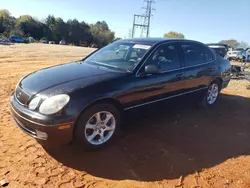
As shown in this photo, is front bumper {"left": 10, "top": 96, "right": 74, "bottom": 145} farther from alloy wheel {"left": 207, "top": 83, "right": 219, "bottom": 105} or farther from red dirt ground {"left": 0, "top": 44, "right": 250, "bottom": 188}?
alloy wheel {"left": 207, "top": 83, "right": 219, "bottom": 105}

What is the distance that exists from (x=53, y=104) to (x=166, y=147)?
192cm

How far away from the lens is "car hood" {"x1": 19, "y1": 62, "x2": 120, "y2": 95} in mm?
3462

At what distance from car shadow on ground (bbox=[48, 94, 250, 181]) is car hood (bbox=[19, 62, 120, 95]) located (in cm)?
86

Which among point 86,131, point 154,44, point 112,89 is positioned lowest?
point 86,131

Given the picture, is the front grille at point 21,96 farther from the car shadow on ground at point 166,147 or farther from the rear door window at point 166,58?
the rear door window at point 166,58

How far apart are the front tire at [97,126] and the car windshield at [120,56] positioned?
2.84 ft

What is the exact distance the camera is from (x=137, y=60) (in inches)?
165

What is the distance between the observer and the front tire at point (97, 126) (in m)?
3.30

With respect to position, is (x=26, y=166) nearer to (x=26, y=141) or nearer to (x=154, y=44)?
(x=26, y=141)

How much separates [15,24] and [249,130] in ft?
267

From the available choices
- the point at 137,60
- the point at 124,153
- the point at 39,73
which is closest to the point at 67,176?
the point at 124,153

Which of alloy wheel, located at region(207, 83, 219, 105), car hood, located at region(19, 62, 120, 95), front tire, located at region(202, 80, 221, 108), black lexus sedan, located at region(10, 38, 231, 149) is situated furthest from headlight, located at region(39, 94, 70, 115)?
alloy wheel, located at region(207, 83, 219, 105)

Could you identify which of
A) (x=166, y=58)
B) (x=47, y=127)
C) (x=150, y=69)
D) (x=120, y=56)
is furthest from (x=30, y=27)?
(x=47, y=127)

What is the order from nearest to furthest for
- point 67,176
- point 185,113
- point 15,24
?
point 67,176 < point 185,113 < point 15,24
